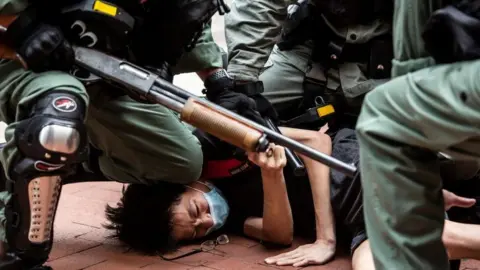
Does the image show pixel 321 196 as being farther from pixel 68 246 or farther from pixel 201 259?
pixel 68 246

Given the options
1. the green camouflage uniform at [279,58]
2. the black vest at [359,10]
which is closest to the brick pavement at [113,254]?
the green camouflage uniform at [279,58]

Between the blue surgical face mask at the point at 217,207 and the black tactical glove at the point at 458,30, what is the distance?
136 centimetres

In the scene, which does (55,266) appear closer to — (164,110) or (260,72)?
(164,110)

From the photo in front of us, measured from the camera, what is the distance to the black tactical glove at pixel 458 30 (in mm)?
1304

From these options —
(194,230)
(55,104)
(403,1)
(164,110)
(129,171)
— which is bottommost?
(194,230)

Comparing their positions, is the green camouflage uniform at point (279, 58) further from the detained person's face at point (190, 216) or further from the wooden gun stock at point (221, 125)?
the wooden gun stock at point (221, 125)

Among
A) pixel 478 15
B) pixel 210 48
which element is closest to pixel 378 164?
pixel 478 15

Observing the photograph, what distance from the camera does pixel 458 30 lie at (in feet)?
4.29

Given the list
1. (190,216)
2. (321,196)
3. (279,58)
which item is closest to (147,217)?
(190,216)

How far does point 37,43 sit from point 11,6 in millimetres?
128

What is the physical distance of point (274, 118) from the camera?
2.65 metres

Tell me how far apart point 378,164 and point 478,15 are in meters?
0.32

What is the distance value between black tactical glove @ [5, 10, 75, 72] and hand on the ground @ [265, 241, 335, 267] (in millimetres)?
919

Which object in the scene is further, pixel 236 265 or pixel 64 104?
pixel 236 265
